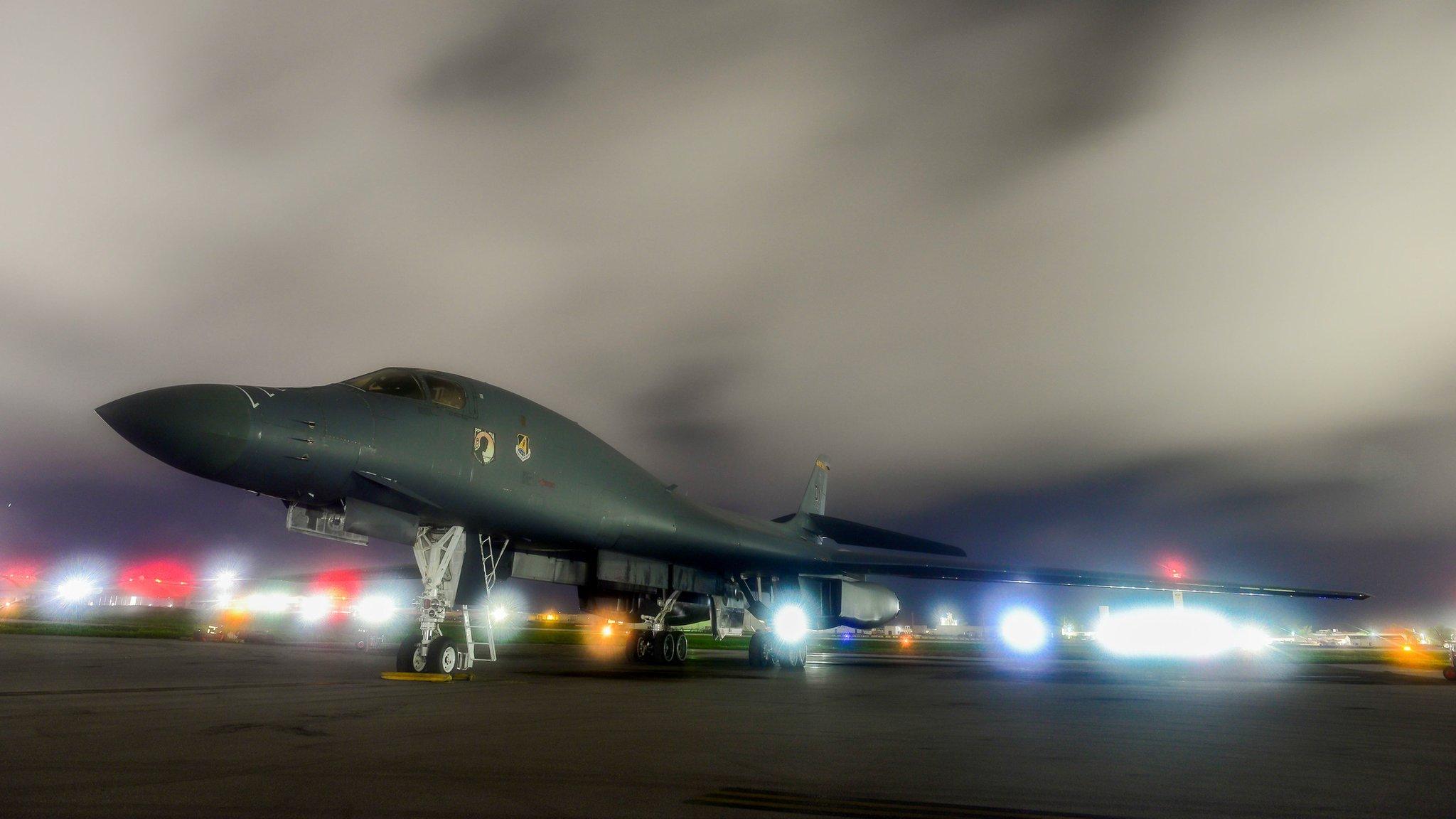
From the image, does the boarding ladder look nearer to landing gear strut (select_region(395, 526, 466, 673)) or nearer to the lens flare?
landing gear strut (select_region(395, 526, 466, 673))

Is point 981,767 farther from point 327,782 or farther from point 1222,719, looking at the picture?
point 1222,719

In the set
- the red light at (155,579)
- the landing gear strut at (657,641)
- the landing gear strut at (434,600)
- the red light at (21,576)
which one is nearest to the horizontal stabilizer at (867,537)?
the landing gear strut at (657,641)

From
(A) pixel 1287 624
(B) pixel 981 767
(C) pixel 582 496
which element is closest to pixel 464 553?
(C) pixel 582 496

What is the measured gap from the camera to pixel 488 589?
12812mm

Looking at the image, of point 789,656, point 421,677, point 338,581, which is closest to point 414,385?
point 421,677

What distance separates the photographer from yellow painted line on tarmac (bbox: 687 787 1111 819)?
355 centimetres

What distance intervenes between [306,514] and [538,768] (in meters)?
7.45

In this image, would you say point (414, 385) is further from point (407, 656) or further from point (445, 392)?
point (407, 656)

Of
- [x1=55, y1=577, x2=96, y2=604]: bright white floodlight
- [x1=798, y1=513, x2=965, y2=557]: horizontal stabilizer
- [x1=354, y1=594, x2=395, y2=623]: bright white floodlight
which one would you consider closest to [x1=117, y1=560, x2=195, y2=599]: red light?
[x1=55, y1=577, x2=96, y2=604]: bright white floodlight

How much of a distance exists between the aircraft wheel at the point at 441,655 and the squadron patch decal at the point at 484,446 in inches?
94.1

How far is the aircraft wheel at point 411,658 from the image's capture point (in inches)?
419

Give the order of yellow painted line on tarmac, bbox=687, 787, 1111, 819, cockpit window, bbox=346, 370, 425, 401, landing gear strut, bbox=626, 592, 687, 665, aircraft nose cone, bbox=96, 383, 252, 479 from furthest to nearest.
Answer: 1. landing gear strut, bbox=626, 592, 687, 665
2. cockpit window, bbox=346, 370, 425, 401
3. aircraft nose cone, bbox=96, 383, 252, 479
4. yellow painted line on tarmac, bbox=687, 787, 1111, 819

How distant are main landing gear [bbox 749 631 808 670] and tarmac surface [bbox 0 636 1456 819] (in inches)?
259

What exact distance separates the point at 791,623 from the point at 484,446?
31.2ft
